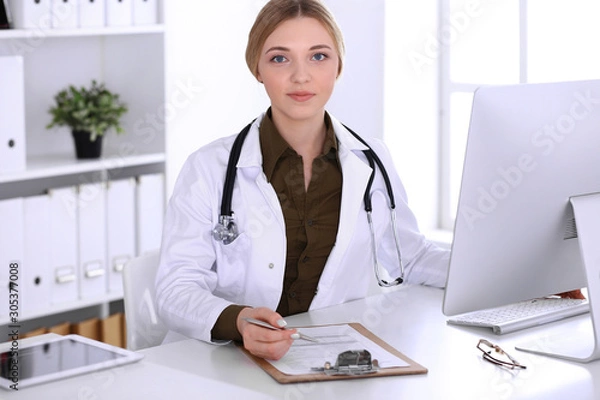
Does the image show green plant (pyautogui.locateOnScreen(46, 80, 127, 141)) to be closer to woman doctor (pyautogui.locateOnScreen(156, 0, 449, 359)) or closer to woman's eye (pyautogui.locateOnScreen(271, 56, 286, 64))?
woman doctor (pyautogui.locateOnScreen(156, 0, 449, 359))

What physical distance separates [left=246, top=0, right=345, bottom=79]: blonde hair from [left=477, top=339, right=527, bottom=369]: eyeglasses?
2.42ft

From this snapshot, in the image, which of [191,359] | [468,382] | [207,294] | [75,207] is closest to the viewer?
[468,382]

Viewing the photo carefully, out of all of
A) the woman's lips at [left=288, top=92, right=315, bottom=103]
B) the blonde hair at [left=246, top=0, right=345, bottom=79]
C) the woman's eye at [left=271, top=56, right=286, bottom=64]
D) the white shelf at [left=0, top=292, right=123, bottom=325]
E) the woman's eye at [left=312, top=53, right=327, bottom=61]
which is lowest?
the white shelf at [left=0, top=292, right=123, bottom=325]

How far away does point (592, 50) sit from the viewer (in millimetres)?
2906

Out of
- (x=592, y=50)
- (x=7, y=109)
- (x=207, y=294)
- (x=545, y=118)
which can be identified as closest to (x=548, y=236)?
(x=545, y=118)

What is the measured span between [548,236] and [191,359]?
2.15 ft

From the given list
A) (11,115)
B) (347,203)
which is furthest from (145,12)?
(347,203)

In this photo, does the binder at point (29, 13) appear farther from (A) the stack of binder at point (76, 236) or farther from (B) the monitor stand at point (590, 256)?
(B) the monitor stand at point (590, 256)

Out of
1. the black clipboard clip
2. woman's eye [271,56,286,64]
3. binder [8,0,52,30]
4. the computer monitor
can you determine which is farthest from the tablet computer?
binder [8,0,52,30]

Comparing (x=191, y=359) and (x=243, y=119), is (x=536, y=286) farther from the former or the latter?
(x=243, y=119)

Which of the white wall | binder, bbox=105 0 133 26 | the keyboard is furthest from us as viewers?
the white wall

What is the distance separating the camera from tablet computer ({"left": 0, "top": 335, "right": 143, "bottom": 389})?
1510 millimetres

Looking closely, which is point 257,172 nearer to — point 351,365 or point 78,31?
point 351,365

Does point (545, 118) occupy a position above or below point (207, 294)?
above
